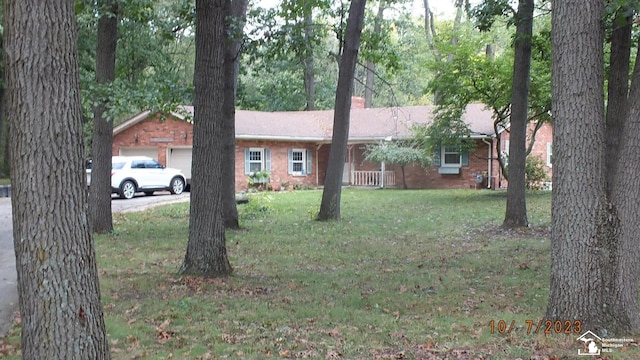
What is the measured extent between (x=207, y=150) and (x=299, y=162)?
78.1 ft

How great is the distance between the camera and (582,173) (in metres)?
5.17

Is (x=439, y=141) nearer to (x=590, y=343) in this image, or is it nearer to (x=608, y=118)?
(x=608, y=118)

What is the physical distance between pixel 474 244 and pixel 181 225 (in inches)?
288

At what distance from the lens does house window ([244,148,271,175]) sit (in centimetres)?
3035

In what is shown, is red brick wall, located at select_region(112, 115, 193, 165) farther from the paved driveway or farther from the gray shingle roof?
the paved driveway

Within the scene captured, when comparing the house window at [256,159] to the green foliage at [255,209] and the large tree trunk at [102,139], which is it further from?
the large tree trunk at [102,139]

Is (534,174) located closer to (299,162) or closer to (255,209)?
(299,162)

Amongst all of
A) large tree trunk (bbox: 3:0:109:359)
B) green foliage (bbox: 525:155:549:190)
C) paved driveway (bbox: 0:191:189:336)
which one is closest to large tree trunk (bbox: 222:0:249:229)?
paved driveway (bbox: 0:191:189:336)

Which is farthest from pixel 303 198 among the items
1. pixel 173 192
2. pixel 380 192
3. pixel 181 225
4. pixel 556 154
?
pixel 556 154

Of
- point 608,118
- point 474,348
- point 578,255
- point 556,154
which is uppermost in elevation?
point 608,118

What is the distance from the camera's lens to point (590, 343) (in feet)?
16.5

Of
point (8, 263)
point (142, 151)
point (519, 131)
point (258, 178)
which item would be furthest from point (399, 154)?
point (8, 263)

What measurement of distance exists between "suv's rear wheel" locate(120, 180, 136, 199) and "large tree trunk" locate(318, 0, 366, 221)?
12151mm

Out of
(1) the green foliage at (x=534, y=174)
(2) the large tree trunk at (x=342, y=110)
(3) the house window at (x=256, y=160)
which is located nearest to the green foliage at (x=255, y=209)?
(2) the large tree trunk at (x=342, y=110)
